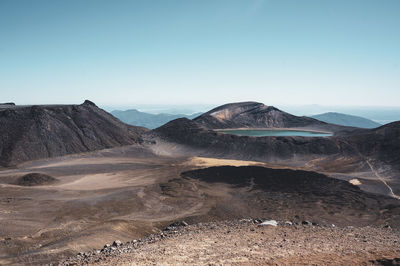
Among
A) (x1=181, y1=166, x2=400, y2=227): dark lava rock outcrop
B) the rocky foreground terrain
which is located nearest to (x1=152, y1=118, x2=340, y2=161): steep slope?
(x1=181, y1=166, x2=400, y2=227): dark lava rock outcrop

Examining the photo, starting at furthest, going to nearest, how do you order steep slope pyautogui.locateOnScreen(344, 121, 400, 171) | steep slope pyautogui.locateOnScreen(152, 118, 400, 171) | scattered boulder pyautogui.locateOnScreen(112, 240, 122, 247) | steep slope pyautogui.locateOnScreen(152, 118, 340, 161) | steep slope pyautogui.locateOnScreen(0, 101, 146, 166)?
steep slope pyautogui.locateOnScreen(152, 118, 340, 161), steep slope pyautogui.locateOnScreen(0, 101, 146, 166), steep slope pyautogui.locateOnScreen(152, 118, 400, 171), steep slope pyautogui.locateOnScreen(344, 121, 400, 171), scattered boulder pyautogui.locateOnScreen(112, 240, 122, 247)

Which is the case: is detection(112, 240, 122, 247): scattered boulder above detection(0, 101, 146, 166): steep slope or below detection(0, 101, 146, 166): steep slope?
below

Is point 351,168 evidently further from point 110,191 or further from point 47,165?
point 47,165

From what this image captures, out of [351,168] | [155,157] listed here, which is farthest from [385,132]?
[155,157]

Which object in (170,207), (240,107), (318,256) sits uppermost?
(240,107)

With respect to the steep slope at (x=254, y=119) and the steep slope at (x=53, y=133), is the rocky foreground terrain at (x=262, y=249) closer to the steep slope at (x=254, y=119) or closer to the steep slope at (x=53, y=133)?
the steep slope at (x=53, y=133)

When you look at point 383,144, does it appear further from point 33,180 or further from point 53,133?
point 53,133

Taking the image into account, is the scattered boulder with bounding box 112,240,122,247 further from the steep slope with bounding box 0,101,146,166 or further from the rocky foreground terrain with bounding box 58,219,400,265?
the steep slope with bounding box 0,101,146,166
